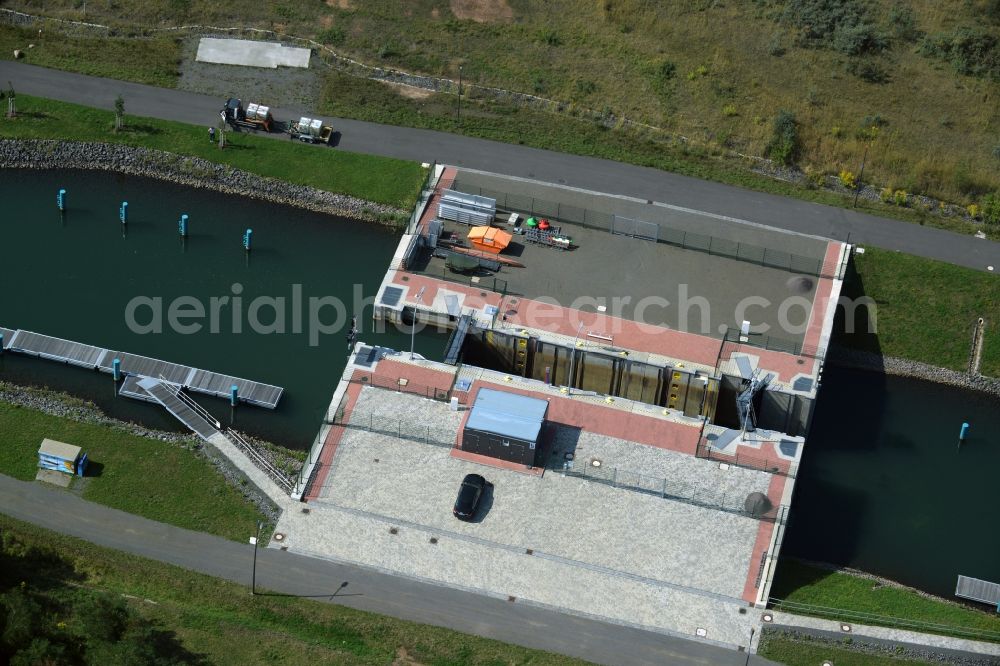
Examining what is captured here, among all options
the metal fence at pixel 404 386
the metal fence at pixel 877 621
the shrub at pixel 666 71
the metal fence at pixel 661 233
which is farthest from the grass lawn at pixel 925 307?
the metal fence at pixel 404 386

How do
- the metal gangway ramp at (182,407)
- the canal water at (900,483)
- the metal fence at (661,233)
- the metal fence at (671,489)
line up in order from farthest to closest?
the metal fence at (661,233)
the metal gangway ramp at (182,407)
the canal water at (900,483)
the metal fence at (671,489)

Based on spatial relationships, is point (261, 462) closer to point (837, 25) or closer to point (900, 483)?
point (900, 483)

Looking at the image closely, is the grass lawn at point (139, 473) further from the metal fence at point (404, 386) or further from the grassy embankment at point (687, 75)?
the grassy embankment at point (687, 75)

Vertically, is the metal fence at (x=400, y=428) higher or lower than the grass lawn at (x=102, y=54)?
lower

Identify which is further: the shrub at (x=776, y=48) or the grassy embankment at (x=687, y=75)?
the shrub at (x=776, y=48)

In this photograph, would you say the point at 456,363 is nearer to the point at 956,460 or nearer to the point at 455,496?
the point at 455,496

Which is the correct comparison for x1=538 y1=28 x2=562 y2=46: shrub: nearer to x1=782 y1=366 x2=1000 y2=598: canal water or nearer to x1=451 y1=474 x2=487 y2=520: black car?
x1=782 y1=366 x2=1000 y2=598: canal water

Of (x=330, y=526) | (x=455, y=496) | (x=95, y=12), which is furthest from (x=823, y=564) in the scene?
(x=95, y=12)

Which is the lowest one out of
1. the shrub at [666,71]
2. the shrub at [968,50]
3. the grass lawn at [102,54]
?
the grass lawn at [102,54]
